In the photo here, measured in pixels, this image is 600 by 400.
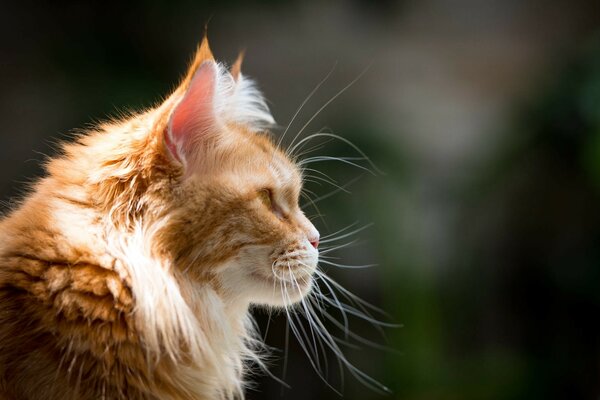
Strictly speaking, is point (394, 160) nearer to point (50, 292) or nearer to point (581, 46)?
point (581, 46)

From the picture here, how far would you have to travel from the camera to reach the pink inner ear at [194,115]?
96 centimetres

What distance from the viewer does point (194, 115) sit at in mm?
1000

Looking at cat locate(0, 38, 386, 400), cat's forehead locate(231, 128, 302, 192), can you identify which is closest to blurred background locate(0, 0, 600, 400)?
cat's forehead locate(231, 128, 302, 192)

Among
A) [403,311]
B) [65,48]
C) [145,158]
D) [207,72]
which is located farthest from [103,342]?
[65,48]

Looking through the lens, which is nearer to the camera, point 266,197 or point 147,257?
point 147,257

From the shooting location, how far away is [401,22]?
3291 millimetres

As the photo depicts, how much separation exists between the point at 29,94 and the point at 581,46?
2.19 metres

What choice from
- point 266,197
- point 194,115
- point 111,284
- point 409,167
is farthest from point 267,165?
point 409,167

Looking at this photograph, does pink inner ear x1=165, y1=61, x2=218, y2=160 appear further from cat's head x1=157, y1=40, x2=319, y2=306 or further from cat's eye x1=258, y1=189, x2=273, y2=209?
cat's eye x1=258, y1=189, x2=273, y2=209

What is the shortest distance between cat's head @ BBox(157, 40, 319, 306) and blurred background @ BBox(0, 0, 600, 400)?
118 cm

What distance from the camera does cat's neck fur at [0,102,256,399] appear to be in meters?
0.90

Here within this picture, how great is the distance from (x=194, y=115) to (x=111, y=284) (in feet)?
0.89

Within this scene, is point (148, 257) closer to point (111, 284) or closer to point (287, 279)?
point (111, 284)

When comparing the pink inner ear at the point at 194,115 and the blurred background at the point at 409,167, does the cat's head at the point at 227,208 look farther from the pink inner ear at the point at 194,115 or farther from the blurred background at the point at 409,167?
the blurred background at the point at 409,167
